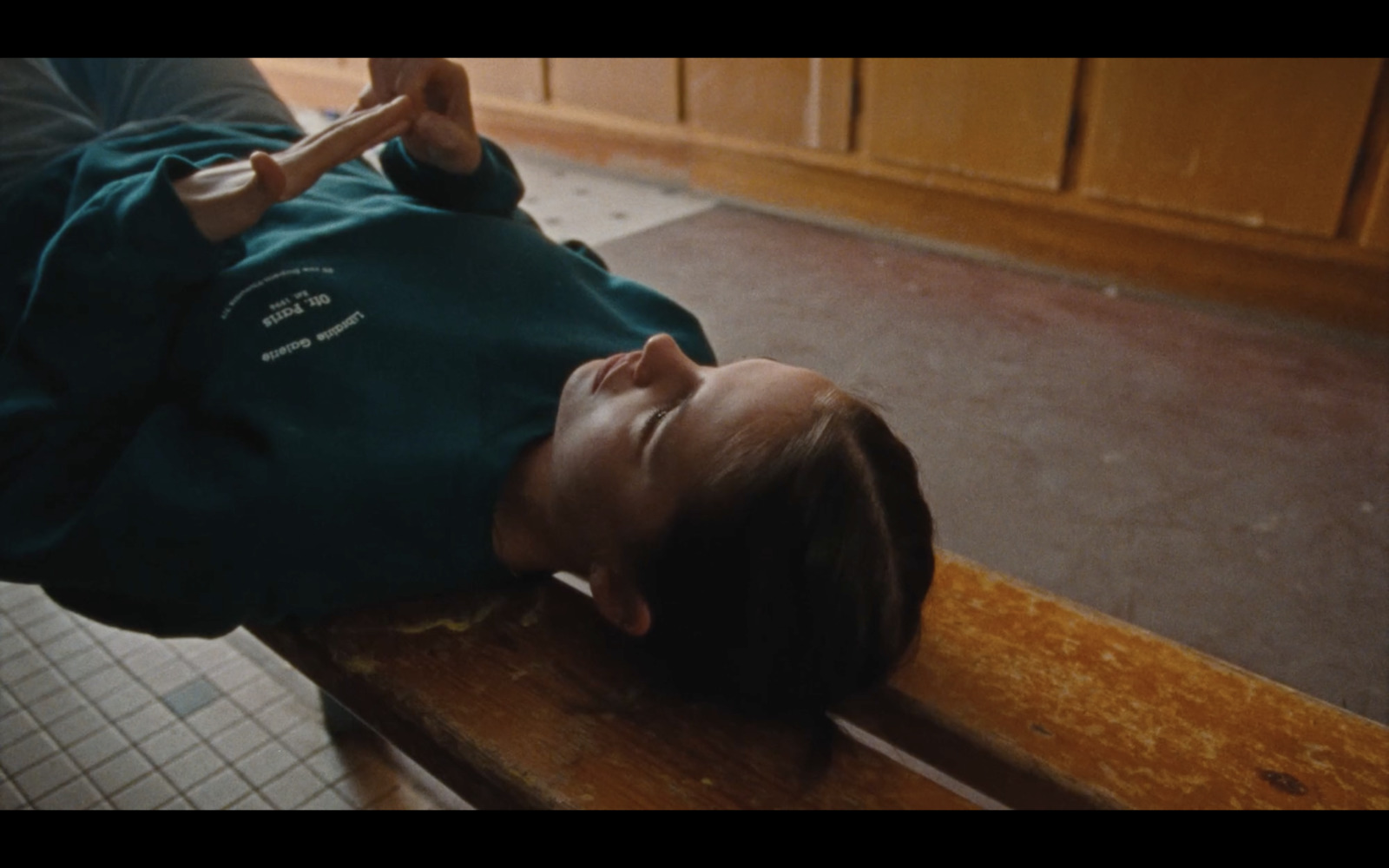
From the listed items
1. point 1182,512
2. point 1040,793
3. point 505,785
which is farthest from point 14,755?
point 1182,512

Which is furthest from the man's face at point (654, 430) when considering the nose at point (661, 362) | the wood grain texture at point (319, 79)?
the wood grain texture at point (319, 79)

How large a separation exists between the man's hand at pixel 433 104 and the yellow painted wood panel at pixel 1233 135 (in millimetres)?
1938

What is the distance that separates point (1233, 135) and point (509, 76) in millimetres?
2756

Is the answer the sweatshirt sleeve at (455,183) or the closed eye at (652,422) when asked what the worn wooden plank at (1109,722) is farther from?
the sweatshirt sleeve at (455,183)

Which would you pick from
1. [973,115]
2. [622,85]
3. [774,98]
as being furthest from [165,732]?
[622,85]

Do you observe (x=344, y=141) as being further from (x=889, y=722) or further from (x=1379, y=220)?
(x=1379, y=220)

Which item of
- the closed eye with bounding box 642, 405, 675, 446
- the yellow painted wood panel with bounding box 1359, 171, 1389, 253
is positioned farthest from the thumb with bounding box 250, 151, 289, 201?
the yellow painted wood panel with bounding box 1359, 171, 1389, 253

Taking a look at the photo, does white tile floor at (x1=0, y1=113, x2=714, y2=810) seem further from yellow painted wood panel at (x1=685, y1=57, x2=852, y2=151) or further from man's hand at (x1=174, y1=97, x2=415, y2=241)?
yellow painted wood panel at (x1=685, y1=57, x2=852, y2=151)

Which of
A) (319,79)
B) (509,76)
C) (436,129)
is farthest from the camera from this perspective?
(319,79)

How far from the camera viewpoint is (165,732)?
4.73 feet

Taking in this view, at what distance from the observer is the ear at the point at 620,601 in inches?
34.9

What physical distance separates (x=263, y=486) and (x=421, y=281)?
1.07 ft
